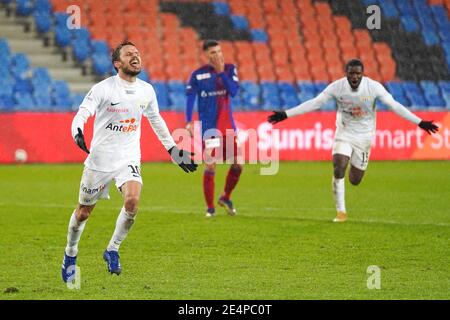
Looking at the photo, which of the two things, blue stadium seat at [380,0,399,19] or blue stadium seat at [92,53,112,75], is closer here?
blue stadium seat at [92,53,112,75]

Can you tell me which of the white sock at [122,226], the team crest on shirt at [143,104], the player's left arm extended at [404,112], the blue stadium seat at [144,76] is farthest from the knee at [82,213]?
the blue stadium seat at [144,76]

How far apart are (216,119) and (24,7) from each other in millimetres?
15747

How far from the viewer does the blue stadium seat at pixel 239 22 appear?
108 ft

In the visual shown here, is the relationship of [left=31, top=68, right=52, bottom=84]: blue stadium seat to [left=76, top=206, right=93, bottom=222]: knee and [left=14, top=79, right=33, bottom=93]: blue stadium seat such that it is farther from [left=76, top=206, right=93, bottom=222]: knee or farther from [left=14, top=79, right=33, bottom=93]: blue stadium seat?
[left=76, top=206, right=93, bottom=222]: knee

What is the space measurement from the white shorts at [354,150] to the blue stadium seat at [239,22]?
18.6 metres

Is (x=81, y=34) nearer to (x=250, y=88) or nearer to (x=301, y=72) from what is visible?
(x=250, y=88)

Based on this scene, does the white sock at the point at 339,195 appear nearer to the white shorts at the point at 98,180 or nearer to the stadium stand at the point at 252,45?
the white shorts at the point at 98,180

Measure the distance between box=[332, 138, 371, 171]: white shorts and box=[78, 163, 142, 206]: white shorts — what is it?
5653 mm

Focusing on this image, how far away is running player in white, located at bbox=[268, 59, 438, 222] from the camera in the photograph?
46.1 feet

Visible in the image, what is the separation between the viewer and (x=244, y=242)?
1191cm

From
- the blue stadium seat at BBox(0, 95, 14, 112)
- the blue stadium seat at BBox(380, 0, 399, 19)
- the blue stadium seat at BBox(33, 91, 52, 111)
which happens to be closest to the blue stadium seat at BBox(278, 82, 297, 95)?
the blue stadium seat at BBox(380, 0, 399, 19)

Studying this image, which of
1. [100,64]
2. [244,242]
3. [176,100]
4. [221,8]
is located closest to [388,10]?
[221,8]

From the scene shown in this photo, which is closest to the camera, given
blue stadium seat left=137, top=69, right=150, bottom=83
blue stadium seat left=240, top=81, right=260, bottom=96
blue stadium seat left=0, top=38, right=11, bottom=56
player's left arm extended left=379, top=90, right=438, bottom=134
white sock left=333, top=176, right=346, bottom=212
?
player's left arm extended left=379, top=90, right=438, bottom=134
